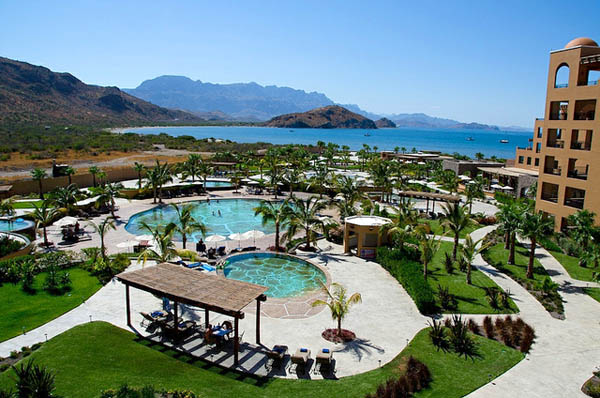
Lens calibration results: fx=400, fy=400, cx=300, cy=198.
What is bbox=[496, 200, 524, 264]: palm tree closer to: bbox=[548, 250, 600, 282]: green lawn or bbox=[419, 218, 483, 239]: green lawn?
bbox=[548, 250, 600, 282]: green lawn

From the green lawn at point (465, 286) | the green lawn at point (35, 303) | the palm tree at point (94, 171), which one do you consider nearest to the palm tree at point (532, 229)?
the green lawn at point (465, 286)

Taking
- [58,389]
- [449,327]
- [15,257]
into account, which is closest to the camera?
[58,389]

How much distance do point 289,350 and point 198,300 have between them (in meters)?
3.66

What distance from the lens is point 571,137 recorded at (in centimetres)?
2916

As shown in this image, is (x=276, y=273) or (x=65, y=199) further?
(x=65, y=199)

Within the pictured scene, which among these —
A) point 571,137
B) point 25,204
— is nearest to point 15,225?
point 25,204

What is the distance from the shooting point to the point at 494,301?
59.8ft

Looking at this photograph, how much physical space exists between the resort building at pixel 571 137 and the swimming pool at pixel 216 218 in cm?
2180

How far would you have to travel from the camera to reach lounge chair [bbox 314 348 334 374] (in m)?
12.8

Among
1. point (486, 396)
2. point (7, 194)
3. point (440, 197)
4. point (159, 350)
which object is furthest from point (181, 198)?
point (486, 396)

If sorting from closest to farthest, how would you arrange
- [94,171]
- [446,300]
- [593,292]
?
[446,300] → [593,292] → [94,171]

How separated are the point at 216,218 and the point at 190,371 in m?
23.5

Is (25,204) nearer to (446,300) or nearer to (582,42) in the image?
(446,300)

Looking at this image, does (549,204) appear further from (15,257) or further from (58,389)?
Answer: (15,257)
